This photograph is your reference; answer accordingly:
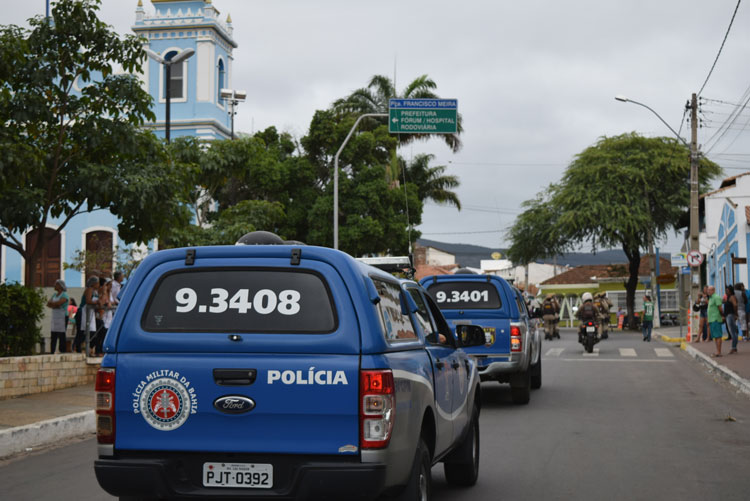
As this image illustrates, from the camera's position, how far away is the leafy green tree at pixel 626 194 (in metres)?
48.1

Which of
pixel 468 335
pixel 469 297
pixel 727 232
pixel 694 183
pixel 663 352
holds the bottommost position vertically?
pixel 663 352

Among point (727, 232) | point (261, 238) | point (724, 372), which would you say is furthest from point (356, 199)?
point (261, 238)

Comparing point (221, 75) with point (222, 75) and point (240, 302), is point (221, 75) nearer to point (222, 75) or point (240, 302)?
point (222, 75)

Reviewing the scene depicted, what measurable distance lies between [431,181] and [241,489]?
4588 cm

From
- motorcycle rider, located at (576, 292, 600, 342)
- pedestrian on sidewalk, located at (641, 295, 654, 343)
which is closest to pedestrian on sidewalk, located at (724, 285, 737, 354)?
motorcycle rider, located at (576, 292, 600, 342)

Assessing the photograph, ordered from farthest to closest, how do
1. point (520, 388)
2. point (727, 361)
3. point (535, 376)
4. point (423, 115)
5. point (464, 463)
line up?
point (423, 115) → point (727, 361) → point (535, 376) → point (520, 388) → point (464, 463)

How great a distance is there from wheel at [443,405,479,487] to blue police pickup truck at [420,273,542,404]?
18.1ft

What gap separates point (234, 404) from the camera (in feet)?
16.7

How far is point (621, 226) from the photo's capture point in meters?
47.3

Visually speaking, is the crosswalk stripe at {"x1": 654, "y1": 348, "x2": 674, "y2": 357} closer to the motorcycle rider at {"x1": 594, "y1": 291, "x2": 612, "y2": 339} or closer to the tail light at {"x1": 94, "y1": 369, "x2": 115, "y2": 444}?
the motorcycle rider at {"x1": 594, "y1": 291, "x2": 612, "y2": 339}

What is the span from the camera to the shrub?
562 inches

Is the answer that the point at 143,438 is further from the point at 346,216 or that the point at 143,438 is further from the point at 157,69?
the point at 157,69

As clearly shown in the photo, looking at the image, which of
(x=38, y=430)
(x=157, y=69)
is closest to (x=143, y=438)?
(x=38, y=430)

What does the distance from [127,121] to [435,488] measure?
1117cm
